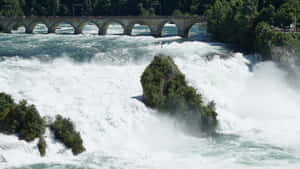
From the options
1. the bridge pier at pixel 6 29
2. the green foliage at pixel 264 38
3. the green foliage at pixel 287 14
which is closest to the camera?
the green foliage at pixel 264 38

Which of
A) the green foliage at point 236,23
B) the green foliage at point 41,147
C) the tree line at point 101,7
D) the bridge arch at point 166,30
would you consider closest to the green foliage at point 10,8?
the tree line at point 101,7

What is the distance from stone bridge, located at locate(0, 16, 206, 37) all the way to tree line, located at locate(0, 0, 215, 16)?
19.0 m

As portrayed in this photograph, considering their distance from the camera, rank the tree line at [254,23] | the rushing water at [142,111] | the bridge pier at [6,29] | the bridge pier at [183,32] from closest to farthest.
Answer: the rushing water at [142,111], the tree line at [254,23], the bridge pier at [183,32], the bridge pier at [6,29]

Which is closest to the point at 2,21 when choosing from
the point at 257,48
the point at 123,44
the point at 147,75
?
the point at 123,44

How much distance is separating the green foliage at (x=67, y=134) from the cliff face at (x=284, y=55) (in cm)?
2955

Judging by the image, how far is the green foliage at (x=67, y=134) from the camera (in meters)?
27.7

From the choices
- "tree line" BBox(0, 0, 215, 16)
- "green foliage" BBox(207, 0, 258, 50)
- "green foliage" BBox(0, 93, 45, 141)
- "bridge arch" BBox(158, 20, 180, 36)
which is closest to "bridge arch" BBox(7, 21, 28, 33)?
"tree line" BBox(0, 0, 215, 16)

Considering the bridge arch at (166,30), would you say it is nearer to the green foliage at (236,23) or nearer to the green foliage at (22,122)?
the green foliage at (236,23)

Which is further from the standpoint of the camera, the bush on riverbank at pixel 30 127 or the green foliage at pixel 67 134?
the green foliage at pixel 67 134

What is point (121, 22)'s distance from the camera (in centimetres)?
8794

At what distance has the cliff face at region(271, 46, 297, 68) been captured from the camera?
50.8 meters

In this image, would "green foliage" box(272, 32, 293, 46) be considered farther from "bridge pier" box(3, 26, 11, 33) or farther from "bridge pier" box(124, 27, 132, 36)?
"bridge pier" box(3, 26, 11, 33)

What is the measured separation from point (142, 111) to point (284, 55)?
79.3 ft

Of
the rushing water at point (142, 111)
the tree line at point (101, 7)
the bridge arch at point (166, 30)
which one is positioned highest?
the tree line at point (101, 7)
